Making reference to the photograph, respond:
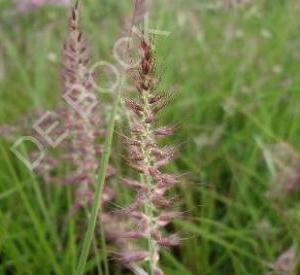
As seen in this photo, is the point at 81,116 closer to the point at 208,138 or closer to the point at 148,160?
the point at 148,160

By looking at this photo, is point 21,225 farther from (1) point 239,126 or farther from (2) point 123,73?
(2) point 123,73

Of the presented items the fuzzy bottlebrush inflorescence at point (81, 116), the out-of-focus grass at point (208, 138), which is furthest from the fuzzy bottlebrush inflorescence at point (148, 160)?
the fuzzy bottlebrush inflorescence at point (81, 116)

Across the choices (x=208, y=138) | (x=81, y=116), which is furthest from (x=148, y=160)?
(x=208, y=138)

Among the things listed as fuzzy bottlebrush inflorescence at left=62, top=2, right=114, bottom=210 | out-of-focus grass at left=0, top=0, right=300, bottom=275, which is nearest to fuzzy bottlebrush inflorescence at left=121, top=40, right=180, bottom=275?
out-of-focus grass at left=0, top=0, right=300, bottom=275

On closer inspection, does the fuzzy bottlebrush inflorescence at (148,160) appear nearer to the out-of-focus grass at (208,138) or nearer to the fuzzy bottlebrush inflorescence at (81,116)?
the out-of-focus grass at (208,138)

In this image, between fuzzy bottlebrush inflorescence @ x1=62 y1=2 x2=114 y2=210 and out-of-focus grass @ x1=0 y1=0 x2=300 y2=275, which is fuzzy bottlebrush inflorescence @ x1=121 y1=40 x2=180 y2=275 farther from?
fuzzy bottlebrush inflorescence @ x1=62 y1=2 x2=114 y2=210
